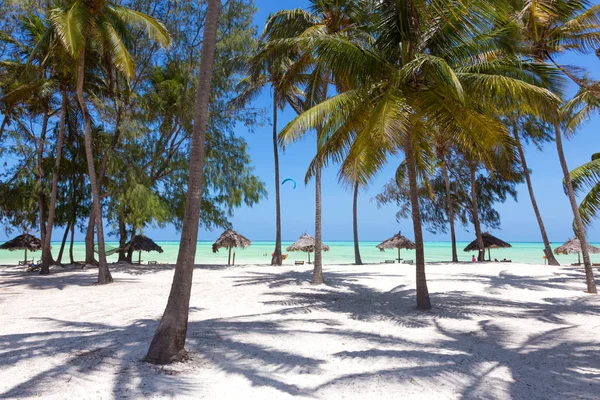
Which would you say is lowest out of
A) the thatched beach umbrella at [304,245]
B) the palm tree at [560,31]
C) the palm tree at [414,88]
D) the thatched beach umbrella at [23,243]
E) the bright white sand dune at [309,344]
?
the bright white sand dune at [309,344]

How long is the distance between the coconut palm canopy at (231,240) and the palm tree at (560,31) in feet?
51.5

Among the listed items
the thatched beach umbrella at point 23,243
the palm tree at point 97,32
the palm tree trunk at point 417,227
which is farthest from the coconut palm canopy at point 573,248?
the thatched beach umbrella at point 23,243

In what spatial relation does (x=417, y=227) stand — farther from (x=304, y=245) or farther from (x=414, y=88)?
(x=304, y=245)

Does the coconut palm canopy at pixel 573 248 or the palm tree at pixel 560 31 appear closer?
the palm tree at pixel 560 31

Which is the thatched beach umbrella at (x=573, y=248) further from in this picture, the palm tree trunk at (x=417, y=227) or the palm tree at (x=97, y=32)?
the palm tree at (x=97, y=32)

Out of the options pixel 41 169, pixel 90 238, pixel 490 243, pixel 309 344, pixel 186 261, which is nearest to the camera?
pixel 186 261

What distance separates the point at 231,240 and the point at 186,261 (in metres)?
17.5

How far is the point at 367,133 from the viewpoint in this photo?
7.19m

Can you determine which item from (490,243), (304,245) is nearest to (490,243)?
(490,243)

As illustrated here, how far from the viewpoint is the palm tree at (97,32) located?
10227 mm

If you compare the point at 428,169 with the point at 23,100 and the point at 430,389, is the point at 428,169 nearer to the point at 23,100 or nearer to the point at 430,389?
the point at 430,389

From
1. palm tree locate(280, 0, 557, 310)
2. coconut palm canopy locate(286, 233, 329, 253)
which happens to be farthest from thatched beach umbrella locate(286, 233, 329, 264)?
palm tree locate(280, 0, 557, 310)

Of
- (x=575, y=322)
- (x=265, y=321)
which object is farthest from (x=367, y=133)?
(x=575, y=322)

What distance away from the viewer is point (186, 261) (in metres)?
4.69
